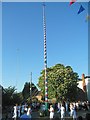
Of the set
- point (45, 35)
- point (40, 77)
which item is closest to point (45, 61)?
point (45, 35)

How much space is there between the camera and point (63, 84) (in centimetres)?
6412

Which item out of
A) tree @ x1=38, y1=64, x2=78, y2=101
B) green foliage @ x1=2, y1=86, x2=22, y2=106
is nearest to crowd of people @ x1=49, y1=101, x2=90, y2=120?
green foliage @ x1=2, y1=86, x2=22, y2=106

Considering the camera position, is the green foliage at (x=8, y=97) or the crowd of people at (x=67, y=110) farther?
the green foliage at (x=8, y=97)

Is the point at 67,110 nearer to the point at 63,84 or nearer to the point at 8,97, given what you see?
the point at 8,97

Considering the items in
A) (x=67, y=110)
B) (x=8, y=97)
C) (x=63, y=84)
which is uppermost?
(x=63, y=84)

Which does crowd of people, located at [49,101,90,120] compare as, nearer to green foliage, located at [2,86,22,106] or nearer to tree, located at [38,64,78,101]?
green foliage, located at [2,86,22,106]

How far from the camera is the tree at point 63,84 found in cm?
6316

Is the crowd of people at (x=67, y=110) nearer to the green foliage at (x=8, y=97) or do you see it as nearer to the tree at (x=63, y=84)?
the green foliage at (x=8, y=97)

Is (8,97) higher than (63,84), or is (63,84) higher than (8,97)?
(63,84)

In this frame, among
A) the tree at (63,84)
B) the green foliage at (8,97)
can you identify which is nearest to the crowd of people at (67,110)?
the green foliage at (8,97)

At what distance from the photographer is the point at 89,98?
7581cm

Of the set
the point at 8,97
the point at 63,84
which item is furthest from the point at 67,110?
the point at 63,84

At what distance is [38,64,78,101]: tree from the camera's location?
207ft

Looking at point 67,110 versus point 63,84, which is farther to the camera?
point 63,84
